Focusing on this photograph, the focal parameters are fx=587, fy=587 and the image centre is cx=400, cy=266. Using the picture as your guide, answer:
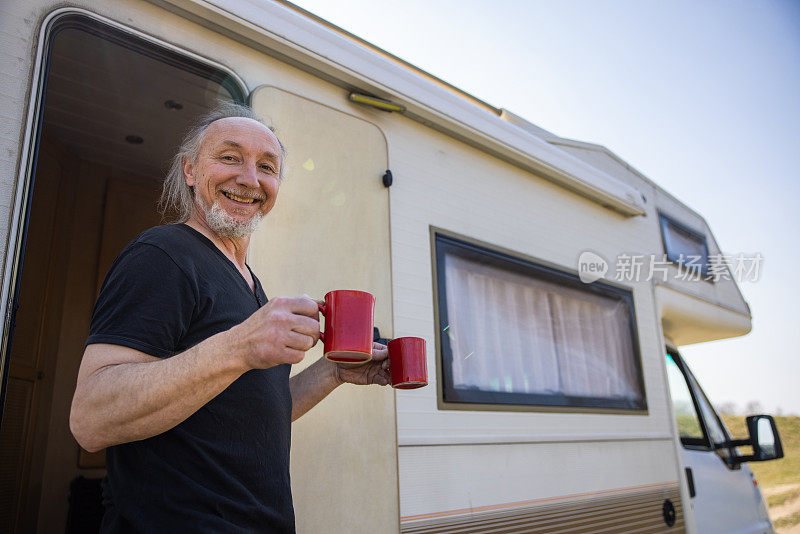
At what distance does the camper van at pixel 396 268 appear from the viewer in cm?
195

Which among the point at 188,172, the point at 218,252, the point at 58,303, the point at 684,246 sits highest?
the point at 684,246

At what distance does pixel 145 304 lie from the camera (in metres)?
1.11

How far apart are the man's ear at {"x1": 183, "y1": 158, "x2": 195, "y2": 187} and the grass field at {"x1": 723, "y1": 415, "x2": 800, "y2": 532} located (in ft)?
28.1

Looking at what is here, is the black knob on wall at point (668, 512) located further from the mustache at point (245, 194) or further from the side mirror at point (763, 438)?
the mustache at point (245, 194)

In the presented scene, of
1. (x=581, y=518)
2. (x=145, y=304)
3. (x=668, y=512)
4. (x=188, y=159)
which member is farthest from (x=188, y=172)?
(x=668, y=512)

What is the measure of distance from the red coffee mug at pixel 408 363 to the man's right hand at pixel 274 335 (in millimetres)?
516

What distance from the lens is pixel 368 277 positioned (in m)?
2.22

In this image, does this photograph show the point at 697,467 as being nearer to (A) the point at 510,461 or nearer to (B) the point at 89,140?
(A) the point at 510,461

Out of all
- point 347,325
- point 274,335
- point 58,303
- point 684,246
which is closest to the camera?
point 274,335

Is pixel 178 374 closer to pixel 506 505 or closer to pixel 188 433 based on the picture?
pixel 188 433

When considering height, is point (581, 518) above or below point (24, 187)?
below

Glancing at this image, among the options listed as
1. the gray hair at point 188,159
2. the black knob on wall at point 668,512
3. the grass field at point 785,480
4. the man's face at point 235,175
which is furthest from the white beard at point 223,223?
the grass field at point 785,480

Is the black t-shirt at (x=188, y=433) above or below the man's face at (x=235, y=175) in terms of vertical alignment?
below

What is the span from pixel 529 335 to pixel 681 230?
7.47 feet
